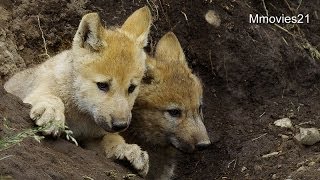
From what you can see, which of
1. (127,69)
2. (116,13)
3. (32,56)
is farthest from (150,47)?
(127,69)

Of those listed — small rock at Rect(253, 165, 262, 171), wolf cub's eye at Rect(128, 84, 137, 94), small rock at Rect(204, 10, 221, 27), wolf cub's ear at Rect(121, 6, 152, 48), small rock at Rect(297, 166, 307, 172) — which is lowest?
small rock at Rect(253, 165, 262, 171)

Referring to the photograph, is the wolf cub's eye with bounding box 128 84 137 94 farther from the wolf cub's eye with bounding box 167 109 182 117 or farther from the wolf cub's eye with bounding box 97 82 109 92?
the wolf cub's eye with bounding box 167 109 182 117

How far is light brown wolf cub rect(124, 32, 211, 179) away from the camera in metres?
6.40

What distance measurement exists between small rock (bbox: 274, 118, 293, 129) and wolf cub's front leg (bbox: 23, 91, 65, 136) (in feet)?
8.97

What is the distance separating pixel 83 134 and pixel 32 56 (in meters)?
1.99

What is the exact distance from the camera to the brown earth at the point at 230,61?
7270mm

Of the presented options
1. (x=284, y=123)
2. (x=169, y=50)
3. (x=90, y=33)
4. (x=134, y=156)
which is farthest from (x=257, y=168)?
(x=90, y=33)

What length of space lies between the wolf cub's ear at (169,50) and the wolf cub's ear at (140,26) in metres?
0.50

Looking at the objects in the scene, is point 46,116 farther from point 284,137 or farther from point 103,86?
point 284,137

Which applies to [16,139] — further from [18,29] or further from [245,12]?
[245,12]

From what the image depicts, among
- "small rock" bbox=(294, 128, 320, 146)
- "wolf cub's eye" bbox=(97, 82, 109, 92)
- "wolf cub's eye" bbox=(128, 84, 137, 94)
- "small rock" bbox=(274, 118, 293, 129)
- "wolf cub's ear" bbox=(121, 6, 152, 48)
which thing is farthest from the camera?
"small rock" bbox=(274, 118, 293, 129)

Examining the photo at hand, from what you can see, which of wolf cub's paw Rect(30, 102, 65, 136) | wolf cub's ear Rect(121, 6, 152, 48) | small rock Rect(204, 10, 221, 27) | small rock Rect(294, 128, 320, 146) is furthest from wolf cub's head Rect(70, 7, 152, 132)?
small rock Rect(204, 10, 221, 27)

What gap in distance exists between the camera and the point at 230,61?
8.02 meters

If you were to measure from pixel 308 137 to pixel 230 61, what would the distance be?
1572 mm
